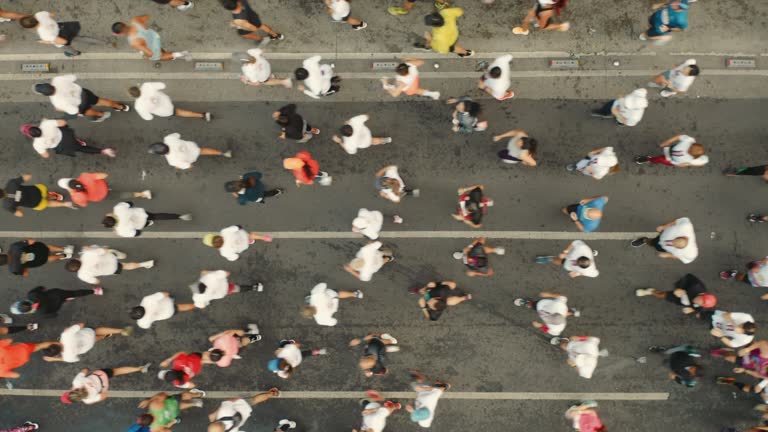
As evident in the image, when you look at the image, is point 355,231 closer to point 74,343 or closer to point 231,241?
point 231,241

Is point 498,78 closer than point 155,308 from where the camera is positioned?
Yes

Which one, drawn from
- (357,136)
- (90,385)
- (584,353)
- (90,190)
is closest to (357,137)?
(357,136)

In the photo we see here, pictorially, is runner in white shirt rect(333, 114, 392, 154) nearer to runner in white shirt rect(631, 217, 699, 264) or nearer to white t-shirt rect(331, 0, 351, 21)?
white t-shirt rect(331, 0, 351, 21)

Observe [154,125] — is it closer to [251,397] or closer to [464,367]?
[251,397]

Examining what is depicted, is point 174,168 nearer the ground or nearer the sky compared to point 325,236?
nearer the sky

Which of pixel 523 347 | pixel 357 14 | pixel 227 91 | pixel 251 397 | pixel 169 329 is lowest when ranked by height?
pixel 251 397

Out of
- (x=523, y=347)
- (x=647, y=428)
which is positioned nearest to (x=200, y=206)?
(x=523, y=347)
